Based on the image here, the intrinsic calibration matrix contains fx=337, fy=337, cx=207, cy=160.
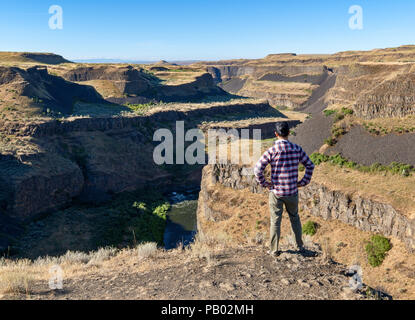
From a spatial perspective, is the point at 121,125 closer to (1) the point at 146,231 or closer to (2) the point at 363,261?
(1) the point at 146,231

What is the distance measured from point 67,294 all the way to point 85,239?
3218 cm

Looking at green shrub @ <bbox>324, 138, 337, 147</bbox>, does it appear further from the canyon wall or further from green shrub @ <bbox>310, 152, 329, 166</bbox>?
the canyon wall

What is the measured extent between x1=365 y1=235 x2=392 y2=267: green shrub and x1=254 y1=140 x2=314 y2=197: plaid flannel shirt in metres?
15.5

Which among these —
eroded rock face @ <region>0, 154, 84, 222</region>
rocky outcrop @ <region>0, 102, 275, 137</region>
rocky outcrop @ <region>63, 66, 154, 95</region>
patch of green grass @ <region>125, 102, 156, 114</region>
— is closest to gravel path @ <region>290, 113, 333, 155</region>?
eroded rock face @ <region>0, 154, 84, 222</region>

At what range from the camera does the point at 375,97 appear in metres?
33.2

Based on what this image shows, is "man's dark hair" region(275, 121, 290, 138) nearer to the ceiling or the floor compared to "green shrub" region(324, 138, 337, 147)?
nearer to the ceiling

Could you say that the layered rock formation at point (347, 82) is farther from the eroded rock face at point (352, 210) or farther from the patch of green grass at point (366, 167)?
the eroded rock face at point (352, 210)

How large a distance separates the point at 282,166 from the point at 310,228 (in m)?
19.1

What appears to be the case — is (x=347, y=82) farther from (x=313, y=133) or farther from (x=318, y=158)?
(x=318, y=158)

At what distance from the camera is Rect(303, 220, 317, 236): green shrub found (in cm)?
2585

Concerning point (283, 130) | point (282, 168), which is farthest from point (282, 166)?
point (283, 130)

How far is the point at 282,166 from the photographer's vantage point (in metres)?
8.73

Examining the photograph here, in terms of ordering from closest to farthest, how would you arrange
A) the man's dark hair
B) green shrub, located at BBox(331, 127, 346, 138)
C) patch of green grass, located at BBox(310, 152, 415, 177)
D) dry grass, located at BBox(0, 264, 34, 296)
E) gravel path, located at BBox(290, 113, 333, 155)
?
1. dry grass, located at BBox(0, 264, 34, 296)
2. the man's dark hair
3. patch of green grass, located at BBox(310, 152, 415, 177)
4. green shrub, located at BBox(331, 127, 346, 138)
5. gravel path, located at BBox(290, 113, 333, 155)
